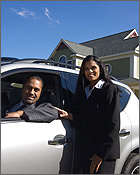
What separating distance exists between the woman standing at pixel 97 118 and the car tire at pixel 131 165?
621 millimetres

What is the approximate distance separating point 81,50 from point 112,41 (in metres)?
4.09

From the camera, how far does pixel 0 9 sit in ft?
8.18

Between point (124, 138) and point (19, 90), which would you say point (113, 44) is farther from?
point (124, 138)

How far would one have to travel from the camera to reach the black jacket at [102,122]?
218 cm

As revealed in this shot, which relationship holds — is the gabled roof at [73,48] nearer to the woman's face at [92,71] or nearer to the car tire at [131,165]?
the car tire at [131,165]

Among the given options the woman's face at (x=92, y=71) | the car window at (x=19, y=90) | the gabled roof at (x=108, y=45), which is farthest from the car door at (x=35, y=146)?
the gabled roof at (x=108, y=45)

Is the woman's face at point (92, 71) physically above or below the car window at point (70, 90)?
above

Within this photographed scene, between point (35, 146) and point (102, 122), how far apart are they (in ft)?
2.31

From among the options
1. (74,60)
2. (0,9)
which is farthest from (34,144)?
(74,60)

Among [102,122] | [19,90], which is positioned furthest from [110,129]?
[19,90]

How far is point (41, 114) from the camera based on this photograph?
2334 millimetres

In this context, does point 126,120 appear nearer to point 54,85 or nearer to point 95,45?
point 54,85

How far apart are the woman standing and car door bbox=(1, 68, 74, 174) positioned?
18 cm

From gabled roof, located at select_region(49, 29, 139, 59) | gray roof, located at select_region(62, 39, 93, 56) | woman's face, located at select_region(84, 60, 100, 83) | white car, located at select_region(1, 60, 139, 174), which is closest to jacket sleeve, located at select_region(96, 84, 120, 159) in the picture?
woman's face, located at select_region(84, 60, 100, 83)
